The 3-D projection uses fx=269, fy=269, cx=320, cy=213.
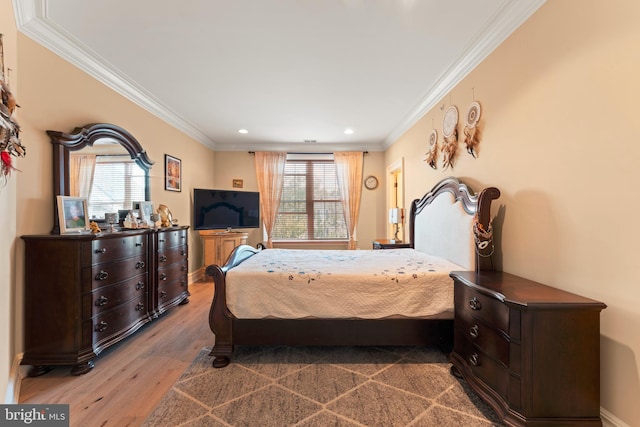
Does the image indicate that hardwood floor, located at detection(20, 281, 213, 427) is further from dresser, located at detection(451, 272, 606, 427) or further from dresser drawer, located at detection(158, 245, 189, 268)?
dresser, located at detection(451, 272, 606, 427)

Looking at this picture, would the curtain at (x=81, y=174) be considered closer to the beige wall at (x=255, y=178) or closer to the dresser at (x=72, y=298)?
the dresser at (x=72, y=298)

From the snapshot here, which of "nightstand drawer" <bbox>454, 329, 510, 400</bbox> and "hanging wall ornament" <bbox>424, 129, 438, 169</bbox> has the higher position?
"hanging wall ornament" <bbox>424, 129, 438, 169</bbox>

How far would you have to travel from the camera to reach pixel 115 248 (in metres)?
2.29

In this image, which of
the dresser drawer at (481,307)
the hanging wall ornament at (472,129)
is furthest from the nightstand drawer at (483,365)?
the hanging wall ornament at (472,129)

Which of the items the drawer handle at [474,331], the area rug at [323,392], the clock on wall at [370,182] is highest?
the clock on wall at [370,182]

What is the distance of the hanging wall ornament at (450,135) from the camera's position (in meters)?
2.73

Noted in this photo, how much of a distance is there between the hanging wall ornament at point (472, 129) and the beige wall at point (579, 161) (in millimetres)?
206

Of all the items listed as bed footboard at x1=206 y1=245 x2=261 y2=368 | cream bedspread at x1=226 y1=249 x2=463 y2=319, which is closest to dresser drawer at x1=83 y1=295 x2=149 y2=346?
bed footboard at x1=206 y1=245 x2=261 y2=368

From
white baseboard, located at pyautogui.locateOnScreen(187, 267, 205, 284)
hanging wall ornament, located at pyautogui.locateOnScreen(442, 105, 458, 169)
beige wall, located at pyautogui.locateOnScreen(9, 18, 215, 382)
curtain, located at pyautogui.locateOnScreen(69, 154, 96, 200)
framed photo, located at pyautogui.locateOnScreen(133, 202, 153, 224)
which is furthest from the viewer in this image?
white baseboard, located at pyautogui.locateOnScreen(187, 267, 205, 284)

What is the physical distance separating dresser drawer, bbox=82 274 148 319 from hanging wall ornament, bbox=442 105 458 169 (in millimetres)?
3368

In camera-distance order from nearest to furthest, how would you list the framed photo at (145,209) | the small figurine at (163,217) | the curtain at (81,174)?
1. the curtain at (81,174)
2. the framed photo at (145,209)
3. the small figurine at (163,217)

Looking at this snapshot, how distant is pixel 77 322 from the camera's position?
1.98 metres

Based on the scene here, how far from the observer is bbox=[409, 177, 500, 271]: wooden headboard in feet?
6.56

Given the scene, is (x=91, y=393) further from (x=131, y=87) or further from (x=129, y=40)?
(x=131, y=87)
